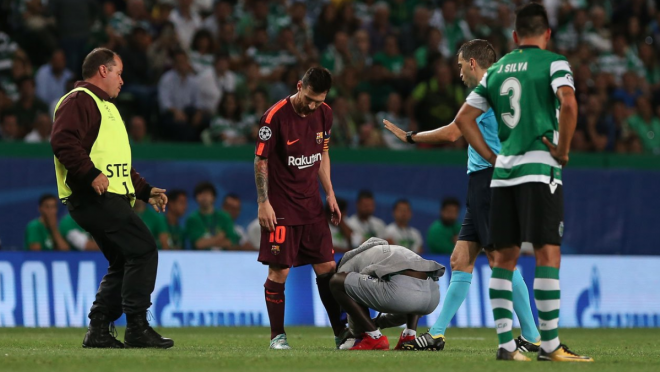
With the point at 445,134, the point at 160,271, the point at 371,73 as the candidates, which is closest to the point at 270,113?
the point at 445,134

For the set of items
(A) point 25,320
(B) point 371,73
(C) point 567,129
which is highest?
(B) point 371,73

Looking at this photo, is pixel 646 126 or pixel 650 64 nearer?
pixel 646 126

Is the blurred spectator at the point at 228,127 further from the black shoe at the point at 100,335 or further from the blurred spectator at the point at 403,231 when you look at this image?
the black shoe at the point at 100,335

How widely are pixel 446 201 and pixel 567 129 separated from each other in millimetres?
8514

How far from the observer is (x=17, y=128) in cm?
1546

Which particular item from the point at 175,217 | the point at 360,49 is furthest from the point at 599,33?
the point at 175,217

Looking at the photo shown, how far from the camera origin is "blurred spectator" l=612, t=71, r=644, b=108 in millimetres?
19062

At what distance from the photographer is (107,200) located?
8.40 metres

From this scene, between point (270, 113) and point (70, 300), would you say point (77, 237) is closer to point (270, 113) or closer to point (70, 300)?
point (70, 300)

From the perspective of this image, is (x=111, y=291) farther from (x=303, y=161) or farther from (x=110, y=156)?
(x=303, y=161)

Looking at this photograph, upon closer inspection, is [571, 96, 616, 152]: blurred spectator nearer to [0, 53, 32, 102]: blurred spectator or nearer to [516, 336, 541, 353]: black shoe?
[0, 53, 32, 102]: blurred spectator

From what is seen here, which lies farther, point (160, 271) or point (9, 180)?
point (9, 180)

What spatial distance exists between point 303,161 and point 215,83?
8.29m

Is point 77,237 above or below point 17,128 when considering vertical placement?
below
